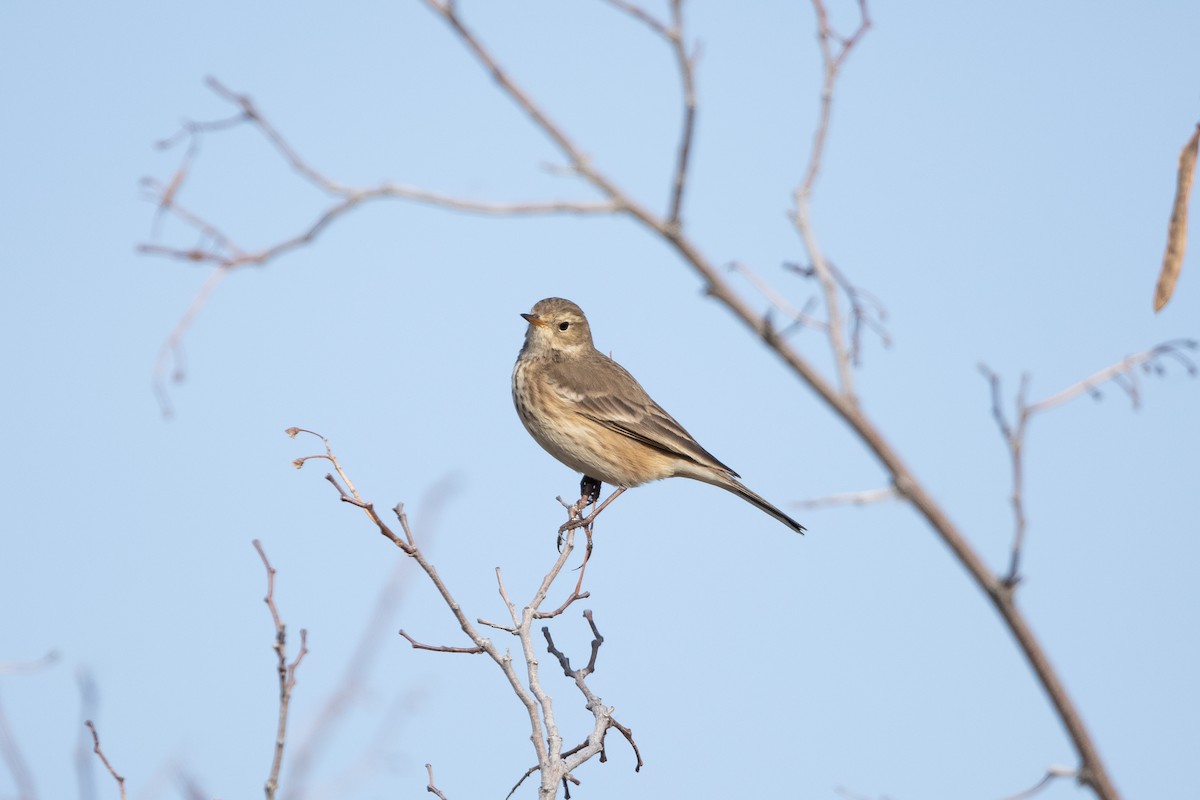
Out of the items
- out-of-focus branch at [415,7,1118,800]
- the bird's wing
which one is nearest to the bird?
the bird's wing

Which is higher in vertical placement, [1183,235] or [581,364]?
[581,364]

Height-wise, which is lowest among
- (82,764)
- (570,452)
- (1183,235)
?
(82,764)

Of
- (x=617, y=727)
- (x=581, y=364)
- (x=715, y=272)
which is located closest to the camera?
(x=715, y=272)

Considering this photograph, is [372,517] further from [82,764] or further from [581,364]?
[581,364]

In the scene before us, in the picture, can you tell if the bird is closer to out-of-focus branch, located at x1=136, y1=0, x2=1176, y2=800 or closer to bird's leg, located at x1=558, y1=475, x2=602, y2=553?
bird's leg, located at x1=558, y1=475, x2=602, y2=553

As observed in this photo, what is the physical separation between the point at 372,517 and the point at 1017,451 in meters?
2.56

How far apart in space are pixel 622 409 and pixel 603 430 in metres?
0.40

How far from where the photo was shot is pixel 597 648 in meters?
4.87

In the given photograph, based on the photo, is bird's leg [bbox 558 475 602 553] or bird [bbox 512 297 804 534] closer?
bird's leg [bbox 558 475 602 553]

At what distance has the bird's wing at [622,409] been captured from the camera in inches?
375

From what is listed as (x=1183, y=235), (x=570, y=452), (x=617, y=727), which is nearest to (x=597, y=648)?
(x=617, y=727)

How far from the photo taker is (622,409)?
32.1 feet

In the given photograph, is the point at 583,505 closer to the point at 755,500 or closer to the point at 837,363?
the point at 755,500

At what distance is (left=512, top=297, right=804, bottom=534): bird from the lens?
9312 mm
